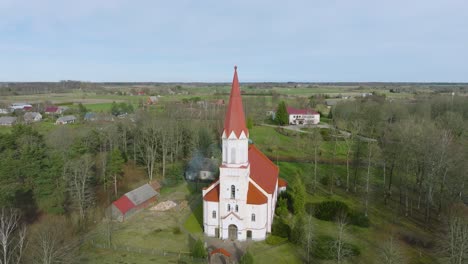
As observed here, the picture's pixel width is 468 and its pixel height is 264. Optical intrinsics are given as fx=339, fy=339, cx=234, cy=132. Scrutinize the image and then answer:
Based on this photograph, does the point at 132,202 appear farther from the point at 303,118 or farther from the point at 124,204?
the point at 303,118

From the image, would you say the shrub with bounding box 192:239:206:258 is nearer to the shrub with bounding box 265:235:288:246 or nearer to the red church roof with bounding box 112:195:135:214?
the shrub with bounding box 265:235:288:246

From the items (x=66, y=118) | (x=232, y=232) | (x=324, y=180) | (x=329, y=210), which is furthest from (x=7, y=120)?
(x=329, y=210)

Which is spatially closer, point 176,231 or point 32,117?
point 176,231

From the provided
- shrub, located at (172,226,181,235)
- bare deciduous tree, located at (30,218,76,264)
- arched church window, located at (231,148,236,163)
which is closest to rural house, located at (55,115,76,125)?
bare deciduous tree, located at (30,218,76,264)

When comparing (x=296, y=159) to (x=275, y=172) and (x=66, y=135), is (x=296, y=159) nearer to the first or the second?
(x=275, y=172)

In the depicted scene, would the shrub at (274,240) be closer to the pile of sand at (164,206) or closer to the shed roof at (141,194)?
the pile of sand at (164,206)

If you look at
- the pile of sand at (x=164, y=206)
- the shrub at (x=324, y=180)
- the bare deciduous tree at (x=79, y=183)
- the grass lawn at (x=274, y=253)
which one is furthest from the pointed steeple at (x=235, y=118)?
the shrub at (x=324, y=180)

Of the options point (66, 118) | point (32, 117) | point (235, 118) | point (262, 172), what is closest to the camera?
point (235, 118)
